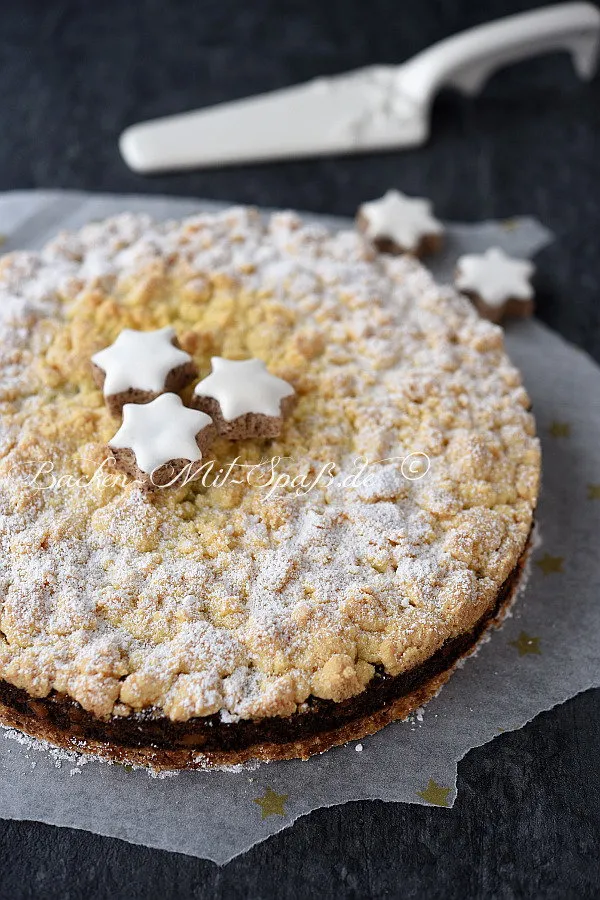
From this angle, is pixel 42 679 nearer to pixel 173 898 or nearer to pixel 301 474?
pixel 173 898

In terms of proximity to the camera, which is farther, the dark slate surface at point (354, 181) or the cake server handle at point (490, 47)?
the cake server handle at point (490, 47)

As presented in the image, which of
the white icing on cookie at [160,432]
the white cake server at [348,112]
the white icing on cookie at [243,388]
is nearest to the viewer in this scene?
the white icing on cookie at [160,432]

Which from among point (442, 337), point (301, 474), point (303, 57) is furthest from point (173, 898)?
point (303, 57)

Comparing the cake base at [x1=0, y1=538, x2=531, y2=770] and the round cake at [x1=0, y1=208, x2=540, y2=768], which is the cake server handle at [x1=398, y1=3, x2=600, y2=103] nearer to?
the round cake at [x1=0, y1=208, x2=540, y2=768]

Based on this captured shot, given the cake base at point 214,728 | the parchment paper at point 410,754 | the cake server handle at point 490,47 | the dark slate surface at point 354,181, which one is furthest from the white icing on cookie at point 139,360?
the cake server handle at point 490,47

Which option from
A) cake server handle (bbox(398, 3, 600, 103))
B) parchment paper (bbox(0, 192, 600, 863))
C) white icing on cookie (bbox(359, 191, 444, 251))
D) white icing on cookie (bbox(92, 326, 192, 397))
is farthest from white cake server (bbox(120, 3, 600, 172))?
parchment paper (bbox(0, 192, 600, 863))

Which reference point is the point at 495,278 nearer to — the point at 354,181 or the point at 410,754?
the point at 354,181

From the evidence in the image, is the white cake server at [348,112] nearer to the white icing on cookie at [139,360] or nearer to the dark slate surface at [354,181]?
the dark slate surface at [354,181]

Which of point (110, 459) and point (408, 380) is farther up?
point (110, 459)
